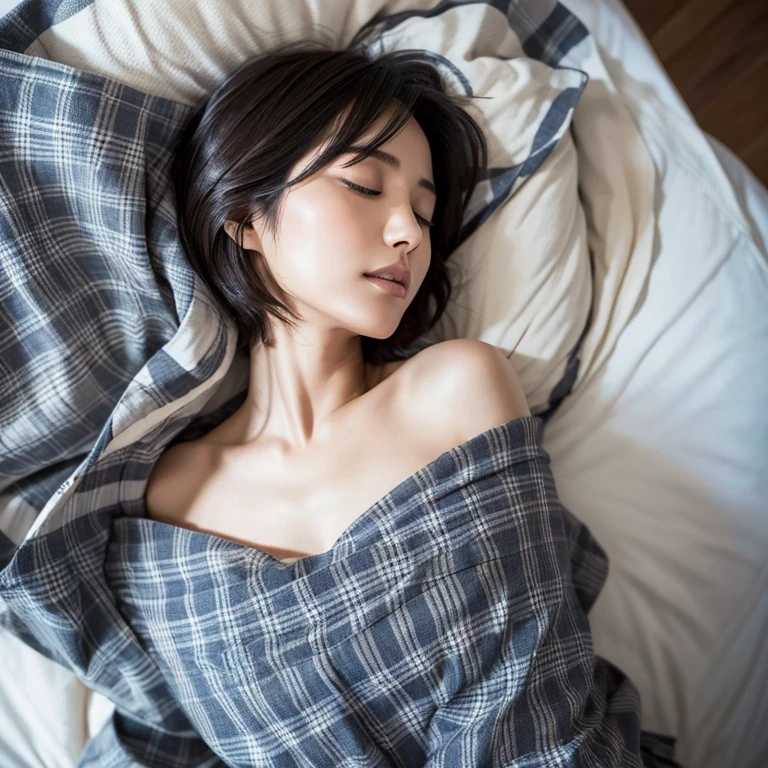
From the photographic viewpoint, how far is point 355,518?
110 cm

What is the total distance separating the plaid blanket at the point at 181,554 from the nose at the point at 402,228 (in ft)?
0.84

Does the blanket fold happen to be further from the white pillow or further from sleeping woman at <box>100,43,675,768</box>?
the white pillow

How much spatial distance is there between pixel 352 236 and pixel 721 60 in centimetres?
113

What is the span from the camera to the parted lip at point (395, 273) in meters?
1.08

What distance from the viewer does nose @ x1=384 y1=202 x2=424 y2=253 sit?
1056 mm

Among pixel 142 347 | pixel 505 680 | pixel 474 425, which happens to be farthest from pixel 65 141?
pixel 505 680

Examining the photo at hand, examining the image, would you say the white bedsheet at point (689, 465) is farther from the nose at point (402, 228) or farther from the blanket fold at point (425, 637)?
the nose at point (402, 228)

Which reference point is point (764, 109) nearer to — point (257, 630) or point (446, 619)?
point (446, 619)

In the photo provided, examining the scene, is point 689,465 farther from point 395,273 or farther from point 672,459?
point 395,273

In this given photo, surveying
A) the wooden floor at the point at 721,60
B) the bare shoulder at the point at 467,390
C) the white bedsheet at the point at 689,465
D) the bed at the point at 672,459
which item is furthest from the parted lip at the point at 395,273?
the wooden floor at the point at 721,60

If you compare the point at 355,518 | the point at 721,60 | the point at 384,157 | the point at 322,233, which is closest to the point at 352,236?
the point at 322,233

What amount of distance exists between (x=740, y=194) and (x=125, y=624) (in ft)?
4.47

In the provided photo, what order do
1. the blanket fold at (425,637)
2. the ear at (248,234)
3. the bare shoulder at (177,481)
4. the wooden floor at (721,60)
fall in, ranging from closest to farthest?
1. the blanket fold at (425,637)
2. the ear at (248,234)
3. the bare shoulder at (177,481)
4. the wooden floor at (721,60)

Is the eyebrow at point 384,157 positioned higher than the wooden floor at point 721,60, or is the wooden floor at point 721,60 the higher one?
the wooden floor at point 721,60
